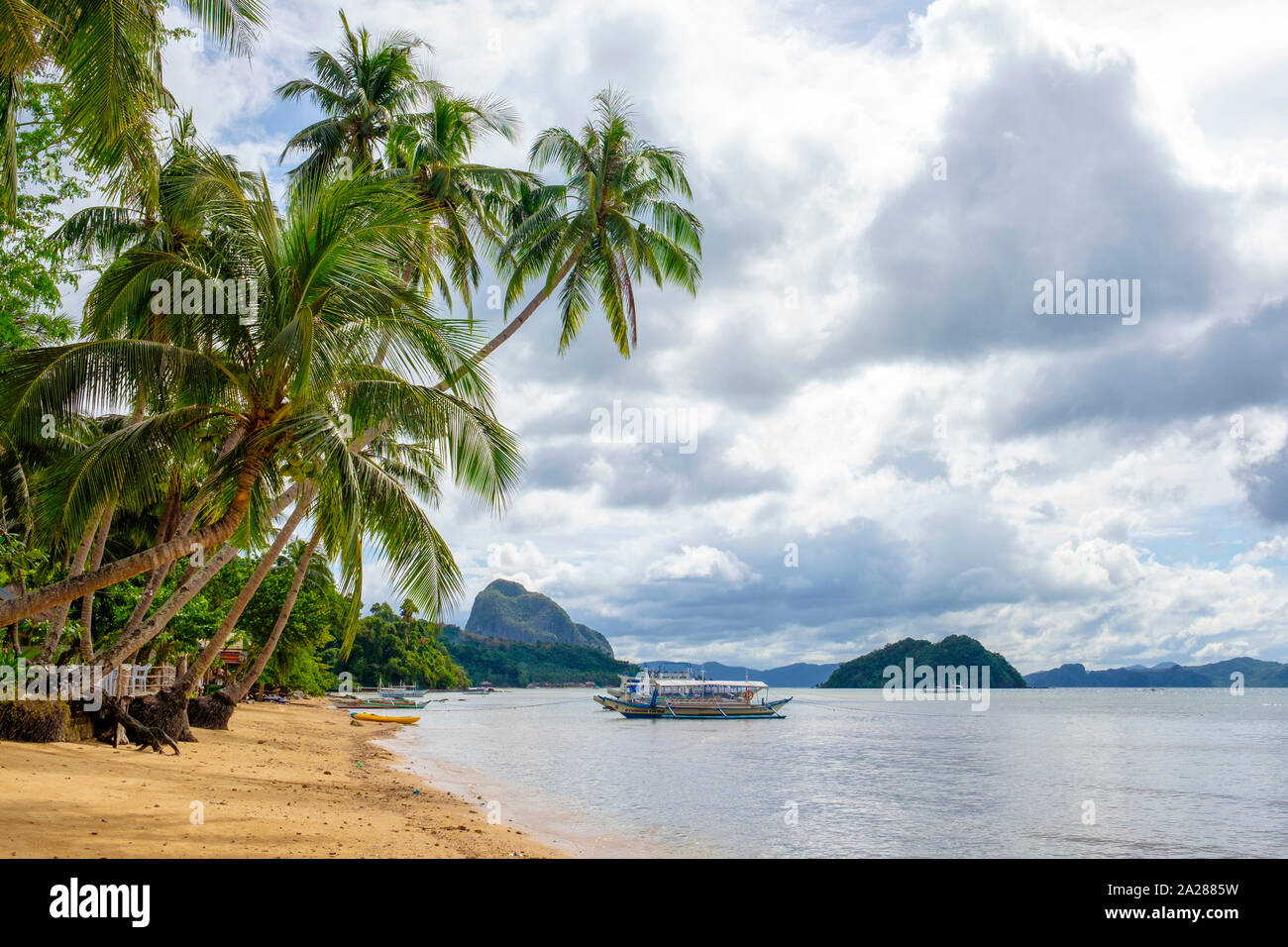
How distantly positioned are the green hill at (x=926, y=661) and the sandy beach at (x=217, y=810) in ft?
434

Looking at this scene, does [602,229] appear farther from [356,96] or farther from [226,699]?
[226,699]

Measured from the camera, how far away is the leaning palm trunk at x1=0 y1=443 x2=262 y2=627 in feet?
26.2

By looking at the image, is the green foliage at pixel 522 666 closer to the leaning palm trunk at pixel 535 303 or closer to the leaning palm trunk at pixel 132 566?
the leaning palm trunk at pixel 535 303

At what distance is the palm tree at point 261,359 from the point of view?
348 inches

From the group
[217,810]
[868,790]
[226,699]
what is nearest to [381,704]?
[226,699]

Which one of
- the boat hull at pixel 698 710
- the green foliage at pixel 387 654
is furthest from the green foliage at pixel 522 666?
the boat hull at pixel 698 710

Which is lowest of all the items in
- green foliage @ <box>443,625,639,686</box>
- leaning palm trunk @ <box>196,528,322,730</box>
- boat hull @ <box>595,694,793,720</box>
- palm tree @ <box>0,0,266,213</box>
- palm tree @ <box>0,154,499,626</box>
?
green foliage @ <box>443,625,639,686</box>

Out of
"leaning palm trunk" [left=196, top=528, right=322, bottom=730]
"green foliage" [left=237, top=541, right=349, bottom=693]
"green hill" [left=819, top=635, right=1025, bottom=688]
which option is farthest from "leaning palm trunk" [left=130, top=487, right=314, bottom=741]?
"green hill" [left=819, top=635, right=1025, bottom=688]

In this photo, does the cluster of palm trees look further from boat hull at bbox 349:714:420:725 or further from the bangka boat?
the bangka boat

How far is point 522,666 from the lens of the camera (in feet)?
614

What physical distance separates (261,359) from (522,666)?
184m

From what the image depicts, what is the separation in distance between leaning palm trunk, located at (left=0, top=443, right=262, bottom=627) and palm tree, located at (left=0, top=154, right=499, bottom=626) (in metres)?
0.02
